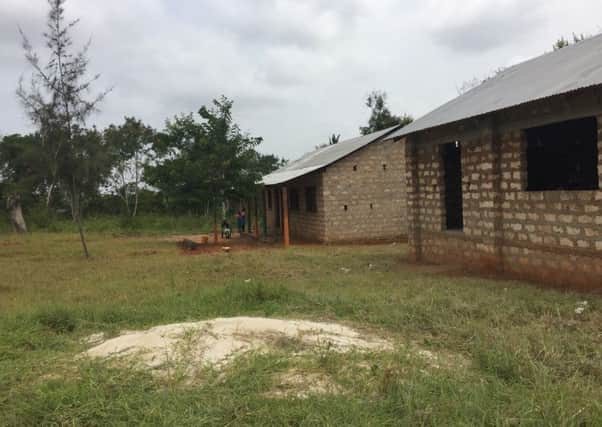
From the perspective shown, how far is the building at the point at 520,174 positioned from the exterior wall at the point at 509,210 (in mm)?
17

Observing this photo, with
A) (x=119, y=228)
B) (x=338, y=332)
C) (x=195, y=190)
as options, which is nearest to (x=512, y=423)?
(x=338, y=332)

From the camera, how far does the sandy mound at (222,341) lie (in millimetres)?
4539

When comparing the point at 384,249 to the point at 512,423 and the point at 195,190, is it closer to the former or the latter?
the point at 195,190

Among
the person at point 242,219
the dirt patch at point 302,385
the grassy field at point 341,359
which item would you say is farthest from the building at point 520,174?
the person at point 242,219

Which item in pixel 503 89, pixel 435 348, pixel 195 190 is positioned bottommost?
pixel 435 348

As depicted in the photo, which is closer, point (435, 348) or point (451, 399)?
point (451, 399)

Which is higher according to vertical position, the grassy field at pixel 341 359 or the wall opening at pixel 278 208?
the wall opening at pixel 278 208

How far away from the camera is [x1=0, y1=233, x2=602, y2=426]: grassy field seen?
3467mm

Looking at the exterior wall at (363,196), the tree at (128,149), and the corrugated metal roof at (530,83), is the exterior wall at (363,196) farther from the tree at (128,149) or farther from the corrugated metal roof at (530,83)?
the tree at (128,149)

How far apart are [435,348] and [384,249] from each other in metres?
10.7

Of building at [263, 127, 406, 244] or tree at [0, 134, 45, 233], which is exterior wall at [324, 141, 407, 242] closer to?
building at [263, 127, 406, 244]

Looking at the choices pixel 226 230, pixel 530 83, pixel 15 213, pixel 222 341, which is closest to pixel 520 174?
pixel 530 83

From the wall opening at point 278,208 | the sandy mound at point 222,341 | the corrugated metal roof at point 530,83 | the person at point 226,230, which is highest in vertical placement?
the corrugated metal roof at point 530,83

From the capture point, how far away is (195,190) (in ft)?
60.9
